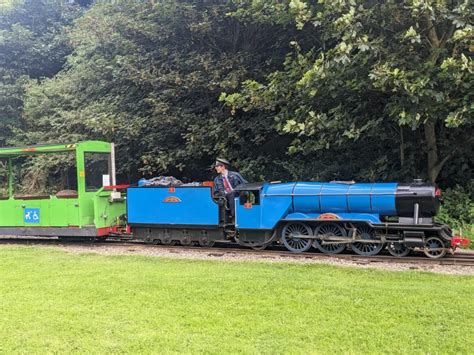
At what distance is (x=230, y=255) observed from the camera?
9828mm

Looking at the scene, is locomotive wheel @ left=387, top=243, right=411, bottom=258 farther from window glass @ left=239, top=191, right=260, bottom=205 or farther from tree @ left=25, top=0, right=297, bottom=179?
tree @ left=25, top=0, right=297, bottom=179

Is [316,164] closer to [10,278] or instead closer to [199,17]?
[199,17]

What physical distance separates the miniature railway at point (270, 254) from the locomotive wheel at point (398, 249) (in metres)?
0.11

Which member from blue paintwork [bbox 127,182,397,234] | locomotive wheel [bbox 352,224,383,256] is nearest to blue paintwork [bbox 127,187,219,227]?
blue paintwork [bbox 127,182,397,234]

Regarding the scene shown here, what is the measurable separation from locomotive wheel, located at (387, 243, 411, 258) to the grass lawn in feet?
5.00

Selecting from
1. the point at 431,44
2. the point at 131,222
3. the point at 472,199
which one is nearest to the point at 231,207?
the point at 131,222

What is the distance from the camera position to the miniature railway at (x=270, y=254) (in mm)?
8617

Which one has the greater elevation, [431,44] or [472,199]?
[431,44]

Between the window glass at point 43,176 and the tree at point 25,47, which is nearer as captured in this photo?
the window glass at point 43,176

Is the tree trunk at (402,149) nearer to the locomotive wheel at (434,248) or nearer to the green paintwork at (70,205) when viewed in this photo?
the locomotive wheel at (434,248)

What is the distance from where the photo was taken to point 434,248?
29.1 ft

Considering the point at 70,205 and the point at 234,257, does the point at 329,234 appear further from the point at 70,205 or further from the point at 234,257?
the point at 70,205

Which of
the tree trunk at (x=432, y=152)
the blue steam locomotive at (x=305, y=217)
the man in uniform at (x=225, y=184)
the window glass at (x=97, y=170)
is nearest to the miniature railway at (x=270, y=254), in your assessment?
the blue steam locomotive at (x=305, y=217)

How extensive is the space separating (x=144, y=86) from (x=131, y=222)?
20.9 ft
